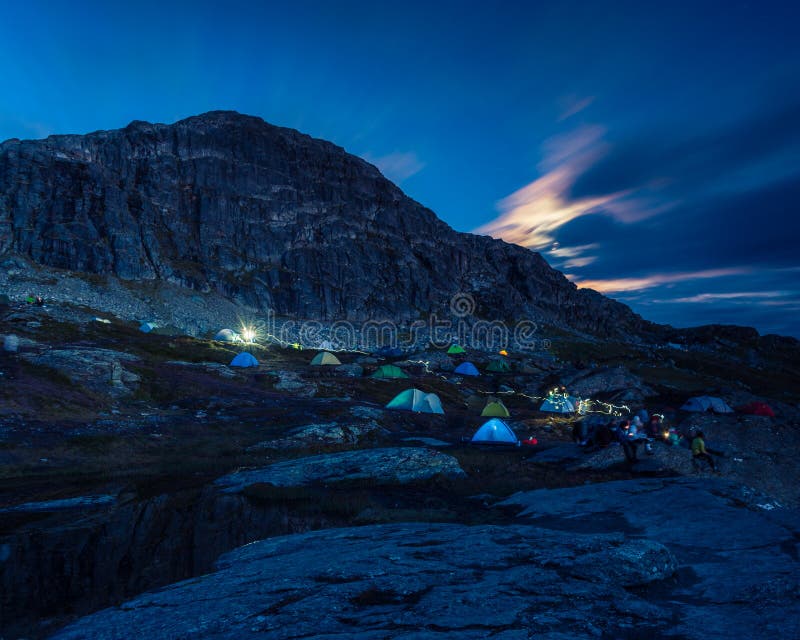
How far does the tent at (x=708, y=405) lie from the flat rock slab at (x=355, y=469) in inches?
Answer: 1430

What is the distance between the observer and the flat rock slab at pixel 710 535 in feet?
14.8

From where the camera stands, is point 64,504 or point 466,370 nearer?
point 64,504

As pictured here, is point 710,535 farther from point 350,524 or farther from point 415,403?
point 415,403

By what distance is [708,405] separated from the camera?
136ft

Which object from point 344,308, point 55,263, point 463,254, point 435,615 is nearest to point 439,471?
point 435,615

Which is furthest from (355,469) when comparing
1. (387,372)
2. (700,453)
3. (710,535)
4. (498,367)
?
(498,367)

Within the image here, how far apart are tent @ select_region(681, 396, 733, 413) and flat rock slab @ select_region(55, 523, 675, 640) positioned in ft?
143

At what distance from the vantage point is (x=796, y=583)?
5059 millimetres

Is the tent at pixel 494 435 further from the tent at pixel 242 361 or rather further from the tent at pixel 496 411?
the tent at pixel 242 361

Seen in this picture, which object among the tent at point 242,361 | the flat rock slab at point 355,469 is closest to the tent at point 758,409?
the flat rock slab at point 355,469

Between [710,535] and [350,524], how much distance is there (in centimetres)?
761

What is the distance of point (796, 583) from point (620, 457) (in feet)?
46.4

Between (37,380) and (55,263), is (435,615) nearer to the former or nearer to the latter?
(37,380)

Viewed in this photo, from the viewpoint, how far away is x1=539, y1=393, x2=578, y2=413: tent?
39812mm
